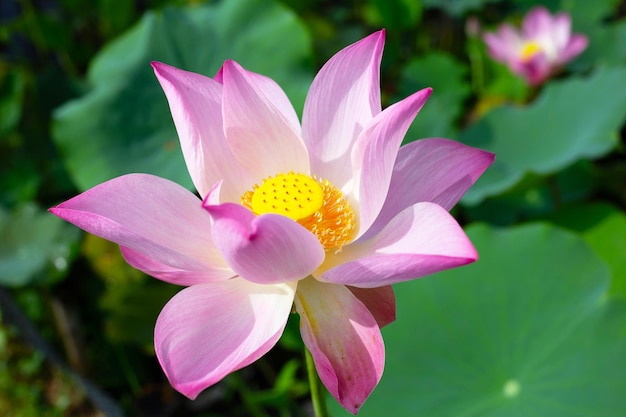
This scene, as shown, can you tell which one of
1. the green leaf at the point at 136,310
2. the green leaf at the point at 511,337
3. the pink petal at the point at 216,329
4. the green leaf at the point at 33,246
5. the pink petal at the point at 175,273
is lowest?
the green leaf at the point at 136,310

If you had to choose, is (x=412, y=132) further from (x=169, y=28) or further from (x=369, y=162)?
(x=369, y=162)

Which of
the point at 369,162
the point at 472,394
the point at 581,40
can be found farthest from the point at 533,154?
the point at 369,162

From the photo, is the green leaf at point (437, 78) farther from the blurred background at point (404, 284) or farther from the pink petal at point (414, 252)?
the pink petal at point (414, 252)

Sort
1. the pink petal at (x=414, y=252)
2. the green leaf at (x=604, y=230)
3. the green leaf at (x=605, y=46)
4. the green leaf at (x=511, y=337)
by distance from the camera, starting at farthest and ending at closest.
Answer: the green leaf at (x=605, y=46) < the green leaf at (x=604, y=230) < the green leaf at (x=511, y=337) < the pink petal at (x=414, y=252)

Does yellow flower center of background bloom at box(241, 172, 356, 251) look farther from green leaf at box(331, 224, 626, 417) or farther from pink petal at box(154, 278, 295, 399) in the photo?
green leaf at box(331, 224, 626, 417)

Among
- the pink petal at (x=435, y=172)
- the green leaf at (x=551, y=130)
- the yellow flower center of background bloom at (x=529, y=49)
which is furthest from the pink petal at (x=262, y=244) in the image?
the yellow flower center of background bloom at (x=529, y=49)

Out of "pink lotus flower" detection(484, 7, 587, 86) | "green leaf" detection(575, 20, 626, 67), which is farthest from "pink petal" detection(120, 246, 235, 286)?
"green leaf" detection(575, 20, 626, 67)

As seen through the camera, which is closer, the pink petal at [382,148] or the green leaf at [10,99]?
the pink petal at [382,148]
